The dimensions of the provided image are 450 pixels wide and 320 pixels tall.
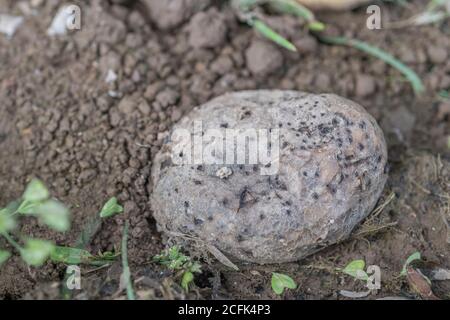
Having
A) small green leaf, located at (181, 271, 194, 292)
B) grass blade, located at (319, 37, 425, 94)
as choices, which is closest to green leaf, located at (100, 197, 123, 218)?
small green leaf, located at (181, 271, 194, 292)

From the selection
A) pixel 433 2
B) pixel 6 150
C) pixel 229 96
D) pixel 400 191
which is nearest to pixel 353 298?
pixel 400 191

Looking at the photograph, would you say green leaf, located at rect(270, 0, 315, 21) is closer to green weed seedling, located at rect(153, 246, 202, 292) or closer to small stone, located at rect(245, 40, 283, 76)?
small stone, located at rect(245, 40, 283, 76)

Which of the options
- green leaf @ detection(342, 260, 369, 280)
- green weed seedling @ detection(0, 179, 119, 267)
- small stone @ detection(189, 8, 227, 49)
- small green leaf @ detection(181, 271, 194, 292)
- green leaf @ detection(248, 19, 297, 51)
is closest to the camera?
green weed seedling @ detection(0, 179, 119, 267)

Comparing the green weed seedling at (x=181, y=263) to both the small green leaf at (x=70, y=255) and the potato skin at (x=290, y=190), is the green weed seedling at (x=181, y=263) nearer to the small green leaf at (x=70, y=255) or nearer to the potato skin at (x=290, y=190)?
the potato skin at (x=290, y=190)

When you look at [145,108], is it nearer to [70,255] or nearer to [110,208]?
[110,208]

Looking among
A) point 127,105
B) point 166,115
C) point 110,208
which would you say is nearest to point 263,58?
point 166,115

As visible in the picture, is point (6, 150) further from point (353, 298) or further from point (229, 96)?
point (353, 298)
